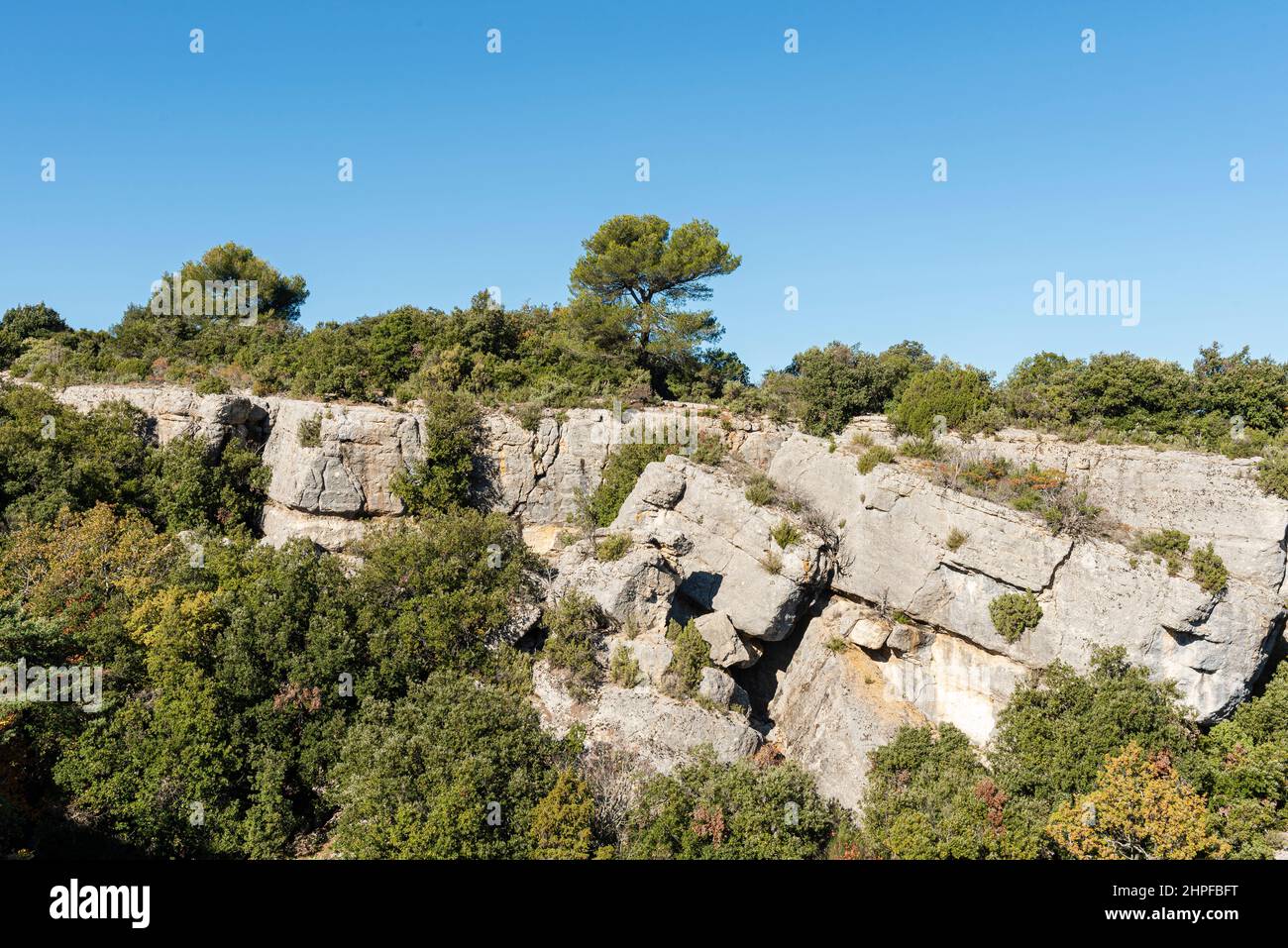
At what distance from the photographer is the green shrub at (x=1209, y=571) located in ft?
67.0

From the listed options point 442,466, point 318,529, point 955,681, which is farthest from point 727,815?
point 318,529

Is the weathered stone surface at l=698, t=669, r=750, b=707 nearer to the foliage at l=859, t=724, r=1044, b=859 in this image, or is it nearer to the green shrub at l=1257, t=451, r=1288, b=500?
the foliage at l=859, t=724, r=1044, b=859

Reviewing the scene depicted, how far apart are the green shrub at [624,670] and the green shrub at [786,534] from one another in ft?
20.5

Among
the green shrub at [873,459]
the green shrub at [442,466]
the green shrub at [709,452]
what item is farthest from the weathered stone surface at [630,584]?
the green shrub at [873,459]

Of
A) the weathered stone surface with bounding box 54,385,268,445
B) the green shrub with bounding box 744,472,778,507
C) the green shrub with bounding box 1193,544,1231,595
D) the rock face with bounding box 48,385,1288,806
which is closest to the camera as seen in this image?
the green shrub with bounding box 1193,544,1231,595

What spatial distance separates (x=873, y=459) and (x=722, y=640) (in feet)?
27.2

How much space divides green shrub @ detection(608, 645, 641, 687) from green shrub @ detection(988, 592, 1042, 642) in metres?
11.1

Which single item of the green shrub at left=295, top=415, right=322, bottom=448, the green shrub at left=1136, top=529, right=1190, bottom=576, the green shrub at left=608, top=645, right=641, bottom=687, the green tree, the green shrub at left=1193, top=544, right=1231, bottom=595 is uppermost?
the green tree

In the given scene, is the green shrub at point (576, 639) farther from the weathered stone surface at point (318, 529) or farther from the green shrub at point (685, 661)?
the weathered stone surface at point (318, 529)

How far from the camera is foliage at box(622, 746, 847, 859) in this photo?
1773 centimetres

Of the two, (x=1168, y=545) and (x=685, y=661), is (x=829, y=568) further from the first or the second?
(x=1168, y=545)

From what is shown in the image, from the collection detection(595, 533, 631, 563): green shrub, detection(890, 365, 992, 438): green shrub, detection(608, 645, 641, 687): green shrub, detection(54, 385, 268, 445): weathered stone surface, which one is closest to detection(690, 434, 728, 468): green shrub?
detection(595, 533, 631, 563): green shrub

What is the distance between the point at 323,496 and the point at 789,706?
19210mm

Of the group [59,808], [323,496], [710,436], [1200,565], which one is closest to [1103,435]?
[1200,565]
